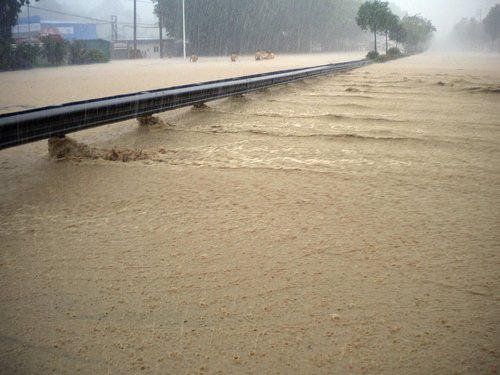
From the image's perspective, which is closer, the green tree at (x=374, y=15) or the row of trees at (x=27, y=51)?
the row of trees at (x=27, y=51)

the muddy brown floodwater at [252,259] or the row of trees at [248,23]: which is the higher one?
the row of trees at [248,23]

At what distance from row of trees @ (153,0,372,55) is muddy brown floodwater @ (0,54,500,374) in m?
72.5

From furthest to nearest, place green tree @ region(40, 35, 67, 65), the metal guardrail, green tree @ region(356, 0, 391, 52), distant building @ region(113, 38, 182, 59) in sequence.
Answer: distant building @ region(113, 38, 182, 59), green tree @ region(356, 0, 391, 52), green tree @ region(40, 35, 67, 65), the metal guardrail

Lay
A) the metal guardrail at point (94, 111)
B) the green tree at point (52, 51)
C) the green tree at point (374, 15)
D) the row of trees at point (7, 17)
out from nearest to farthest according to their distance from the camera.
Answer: the metal guardrail at point (94, 111), the row of trees at point (7, 17), the green tree at point (52, 51), the green tree at point (374, 15)

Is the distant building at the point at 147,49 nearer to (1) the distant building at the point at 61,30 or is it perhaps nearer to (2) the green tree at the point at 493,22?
(1) the distant building at the point at 61,30

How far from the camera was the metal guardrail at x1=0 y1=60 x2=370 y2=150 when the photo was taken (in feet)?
11.9

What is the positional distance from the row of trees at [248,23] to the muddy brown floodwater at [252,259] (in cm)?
7251

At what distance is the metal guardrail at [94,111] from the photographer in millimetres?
3631

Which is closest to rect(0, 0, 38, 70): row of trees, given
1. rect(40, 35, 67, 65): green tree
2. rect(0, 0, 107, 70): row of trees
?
rect(0, 0, 107, 70): row of trees

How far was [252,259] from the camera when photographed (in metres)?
2.28

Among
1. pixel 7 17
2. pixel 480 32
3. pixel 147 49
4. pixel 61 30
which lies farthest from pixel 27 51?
pixel 480 32

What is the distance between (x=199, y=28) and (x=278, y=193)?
2912 inches

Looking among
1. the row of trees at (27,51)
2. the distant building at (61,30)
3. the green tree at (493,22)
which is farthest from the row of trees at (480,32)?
the row of trees at (27,51)

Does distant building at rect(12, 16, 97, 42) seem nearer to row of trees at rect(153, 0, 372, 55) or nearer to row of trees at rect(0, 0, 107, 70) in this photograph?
row of trees at rect(153, 0, 372, 55)
